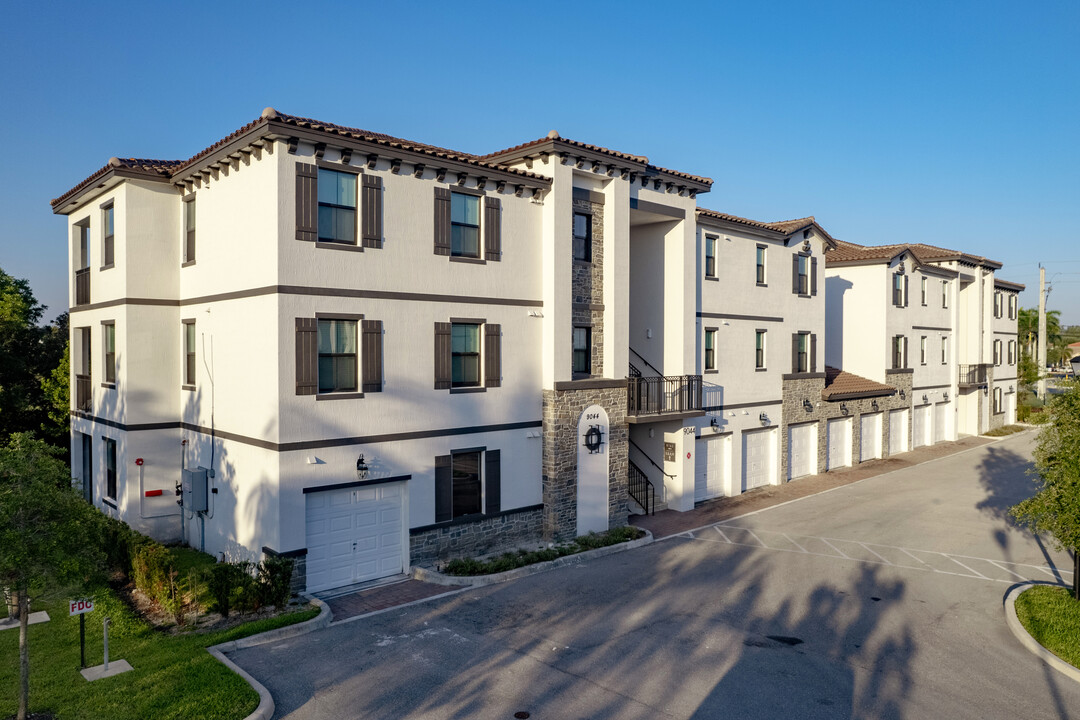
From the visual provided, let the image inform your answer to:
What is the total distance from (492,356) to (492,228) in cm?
306

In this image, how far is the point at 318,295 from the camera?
1497cm

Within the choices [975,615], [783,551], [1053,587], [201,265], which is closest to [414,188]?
[201,265]

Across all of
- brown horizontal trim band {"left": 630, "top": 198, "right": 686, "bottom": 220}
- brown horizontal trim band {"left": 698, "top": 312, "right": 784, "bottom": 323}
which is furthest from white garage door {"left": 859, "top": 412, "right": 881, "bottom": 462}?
brown horizontal trim band {"left": 630, "top": 198, "right": 686, "bottom": 220}

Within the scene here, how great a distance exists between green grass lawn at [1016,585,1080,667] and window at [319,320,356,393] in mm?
13512

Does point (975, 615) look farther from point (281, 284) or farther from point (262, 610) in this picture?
point (281, 284)

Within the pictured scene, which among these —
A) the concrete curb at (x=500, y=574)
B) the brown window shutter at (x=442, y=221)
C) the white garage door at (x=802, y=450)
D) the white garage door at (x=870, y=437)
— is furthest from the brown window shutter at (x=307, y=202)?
the white garage door at (x=870, y=437)

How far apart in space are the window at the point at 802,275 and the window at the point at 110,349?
22839 millimetres

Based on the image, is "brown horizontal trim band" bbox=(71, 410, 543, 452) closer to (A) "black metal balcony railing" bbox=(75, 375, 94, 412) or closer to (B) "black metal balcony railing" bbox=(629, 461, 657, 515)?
(A) "black metal balcony railing" bbox=(75, 375, 94, 412)

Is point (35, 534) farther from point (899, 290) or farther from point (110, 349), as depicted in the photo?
point (899, 290)

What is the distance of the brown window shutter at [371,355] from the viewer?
51.1 feet

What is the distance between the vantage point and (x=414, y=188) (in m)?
16.3

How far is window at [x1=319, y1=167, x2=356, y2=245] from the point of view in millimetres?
15133

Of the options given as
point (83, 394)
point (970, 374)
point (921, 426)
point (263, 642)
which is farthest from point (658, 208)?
point (970, 374)

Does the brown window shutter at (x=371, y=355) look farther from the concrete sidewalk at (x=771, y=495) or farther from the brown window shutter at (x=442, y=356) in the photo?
the concrete sidewalk at (x=771, y=495)
